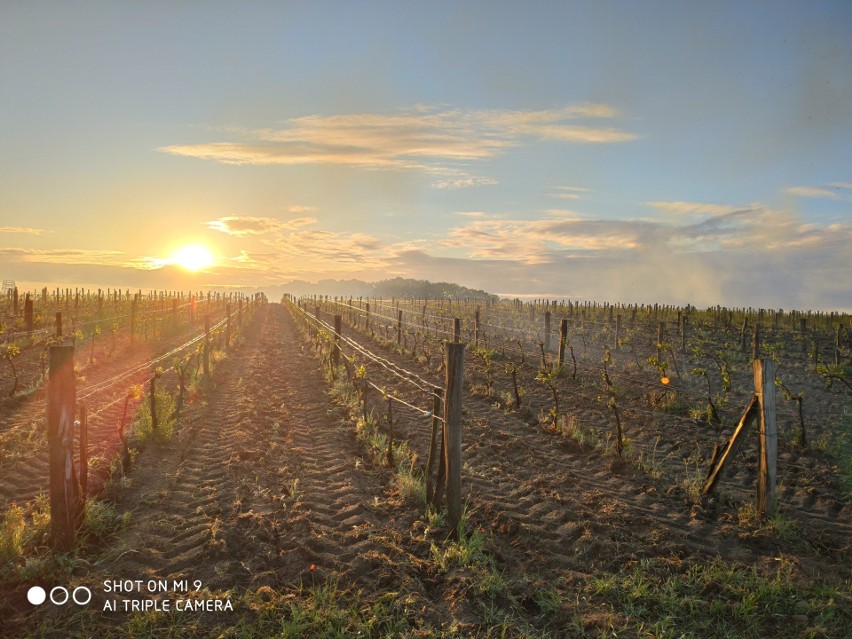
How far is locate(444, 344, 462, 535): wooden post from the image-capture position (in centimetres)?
578

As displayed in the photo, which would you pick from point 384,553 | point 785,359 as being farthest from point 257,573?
point 785,359

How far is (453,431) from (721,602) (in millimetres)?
2799

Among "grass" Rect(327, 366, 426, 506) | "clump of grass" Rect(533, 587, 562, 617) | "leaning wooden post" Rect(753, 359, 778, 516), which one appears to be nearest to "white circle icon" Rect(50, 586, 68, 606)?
"grass" Rect(327, 366, 426, 506)

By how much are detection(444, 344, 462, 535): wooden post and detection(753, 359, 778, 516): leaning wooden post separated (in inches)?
140

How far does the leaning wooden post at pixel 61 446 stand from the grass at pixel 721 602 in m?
4.98

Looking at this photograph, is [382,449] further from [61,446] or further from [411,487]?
[61,446]

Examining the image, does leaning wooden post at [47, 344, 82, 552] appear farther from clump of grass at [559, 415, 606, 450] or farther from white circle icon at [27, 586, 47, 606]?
clump of grass at [559, 415, 606, 450]

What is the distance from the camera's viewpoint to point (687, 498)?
7.00 m

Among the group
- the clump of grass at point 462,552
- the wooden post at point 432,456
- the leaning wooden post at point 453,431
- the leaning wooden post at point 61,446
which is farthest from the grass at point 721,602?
the leaning wooden post at point 61,446

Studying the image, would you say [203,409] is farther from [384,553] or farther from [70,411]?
[384,553]

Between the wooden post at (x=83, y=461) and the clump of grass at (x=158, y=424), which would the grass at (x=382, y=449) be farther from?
the wooden post at (x=83, y=461)

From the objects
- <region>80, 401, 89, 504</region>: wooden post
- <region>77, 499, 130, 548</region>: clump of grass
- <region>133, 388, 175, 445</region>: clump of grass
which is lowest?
<region>77, 499, 130, 548</region>: clump of grass

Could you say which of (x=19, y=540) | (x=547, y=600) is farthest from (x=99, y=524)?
(x=547, y=600)

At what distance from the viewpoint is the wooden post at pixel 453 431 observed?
578 cm
